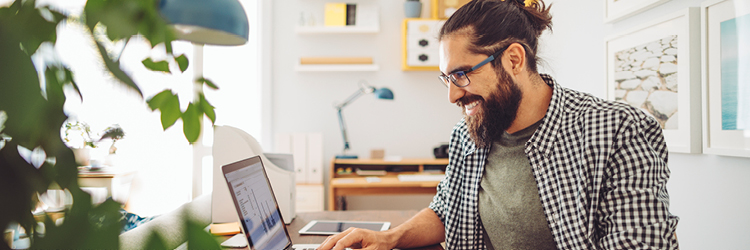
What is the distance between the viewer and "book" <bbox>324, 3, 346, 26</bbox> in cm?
344

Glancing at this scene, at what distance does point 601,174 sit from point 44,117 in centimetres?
105

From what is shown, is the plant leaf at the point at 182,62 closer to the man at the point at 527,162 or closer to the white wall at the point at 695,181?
the man at the point at 527,162

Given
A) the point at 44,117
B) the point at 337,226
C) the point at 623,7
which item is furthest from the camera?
the point at 623,7

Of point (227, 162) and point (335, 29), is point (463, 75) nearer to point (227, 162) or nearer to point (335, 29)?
point (227, 162)

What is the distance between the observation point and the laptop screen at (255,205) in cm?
84

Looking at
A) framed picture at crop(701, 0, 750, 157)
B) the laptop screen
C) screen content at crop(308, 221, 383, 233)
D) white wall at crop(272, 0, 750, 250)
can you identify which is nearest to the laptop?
the laptop screen

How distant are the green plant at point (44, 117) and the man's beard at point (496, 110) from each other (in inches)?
42.6

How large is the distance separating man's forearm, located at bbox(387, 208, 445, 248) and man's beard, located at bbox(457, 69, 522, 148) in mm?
293

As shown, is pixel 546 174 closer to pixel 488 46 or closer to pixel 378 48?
pixel 488 46

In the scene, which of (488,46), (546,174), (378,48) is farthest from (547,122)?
(378,48)

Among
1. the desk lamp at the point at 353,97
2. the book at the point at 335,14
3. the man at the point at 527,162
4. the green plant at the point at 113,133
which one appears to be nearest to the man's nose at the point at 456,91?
the man at the point at 527,162

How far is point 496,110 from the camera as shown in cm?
119

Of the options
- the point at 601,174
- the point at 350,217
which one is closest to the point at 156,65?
the point at 601,174

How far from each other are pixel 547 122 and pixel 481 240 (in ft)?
1.45
